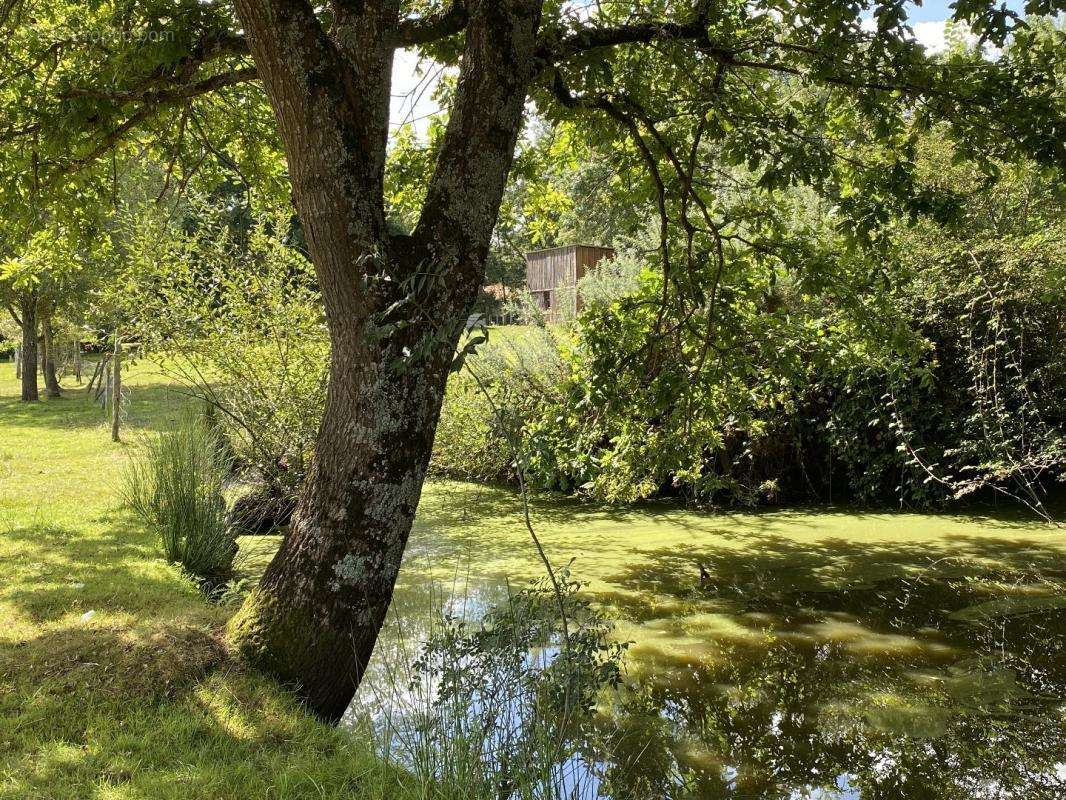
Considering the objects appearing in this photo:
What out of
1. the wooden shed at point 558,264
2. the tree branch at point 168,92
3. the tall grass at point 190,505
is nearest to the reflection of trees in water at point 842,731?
the tall grass at point 190,505

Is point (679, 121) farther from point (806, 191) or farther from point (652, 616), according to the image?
point (806, 191)

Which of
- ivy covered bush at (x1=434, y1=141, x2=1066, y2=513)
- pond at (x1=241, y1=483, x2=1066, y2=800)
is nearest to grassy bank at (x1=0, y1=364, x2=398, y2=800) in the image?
pond at (x1=241, y1=483, x2=1066, y2=800)

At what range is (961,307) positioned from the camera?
870 cm

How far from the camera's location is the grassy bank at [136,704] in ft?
8.86

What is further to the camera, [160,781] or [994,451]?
[994,451]

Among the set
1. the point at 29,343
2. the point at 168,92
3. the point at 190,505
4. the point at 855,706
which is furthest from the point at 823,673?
the point at 29,343

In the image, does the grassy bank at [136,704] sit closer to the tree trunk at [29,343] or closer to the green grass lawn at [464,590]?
the green grass lawn at [464,590]

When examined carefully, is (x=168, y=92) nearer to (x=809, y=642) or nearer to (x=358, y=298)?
(x=358, y=298)

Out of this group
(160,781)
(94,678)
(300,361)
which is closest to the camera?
(160,781)

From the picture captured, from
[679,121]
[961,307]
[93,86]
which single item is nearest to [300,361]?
[93,86]

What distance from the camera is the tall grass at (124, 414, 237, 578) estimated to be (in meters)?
5.45

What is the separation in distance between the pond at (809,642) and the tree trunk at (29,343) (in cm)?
1096

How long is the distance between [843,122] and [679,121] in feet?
3.70

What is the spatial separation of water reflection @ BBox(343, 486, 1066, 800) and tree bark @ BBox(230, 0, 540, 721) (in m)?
0.55
